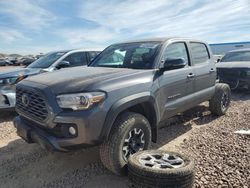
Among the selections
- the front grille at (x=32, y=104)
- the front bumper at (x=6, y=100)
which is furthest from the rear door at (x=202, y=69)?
the front bumper at (x=6, y=100)

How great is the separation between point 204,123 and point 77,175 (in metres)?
3.35

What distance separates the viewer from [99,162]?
4062 millimetres

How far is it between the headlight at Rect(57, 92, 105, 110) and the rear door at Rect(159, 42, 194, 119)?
4.14ft

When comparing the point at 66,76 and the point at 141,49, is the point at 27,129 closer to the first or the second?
the point at 66,76

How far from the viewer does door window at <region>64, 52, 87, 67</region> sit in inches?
291

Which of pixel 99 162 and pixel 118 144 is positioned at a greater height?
pixel 118 144

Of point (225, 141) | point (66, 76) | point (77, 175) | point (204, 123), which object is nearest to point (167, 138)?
point (225, 141)

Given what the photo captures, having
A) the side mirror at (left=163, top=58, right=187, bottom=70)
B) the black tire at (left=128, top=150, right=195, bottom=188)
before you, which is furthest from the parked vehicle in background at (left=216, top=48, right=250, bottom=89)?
the black tire at (left=128, top=150, right=195, bottom=188)

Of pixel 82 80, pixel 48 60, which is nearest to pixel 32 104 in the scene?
pixel 82 80

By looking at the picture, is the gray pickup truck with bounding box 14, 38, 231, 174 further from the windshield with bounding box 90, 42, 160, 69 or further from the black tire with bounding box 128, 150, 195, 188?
the black tire with bounding box 128, 150, 195, 188

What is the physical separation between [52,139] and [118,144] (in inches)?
31.4

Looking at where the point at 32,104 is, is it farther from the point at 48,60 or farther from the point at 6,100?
the point at 48,60

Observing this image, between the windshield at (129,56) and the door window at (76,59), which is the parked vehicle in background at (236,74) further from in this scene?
the windshield at (129,56)

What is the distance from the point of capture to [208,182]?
134 inches
